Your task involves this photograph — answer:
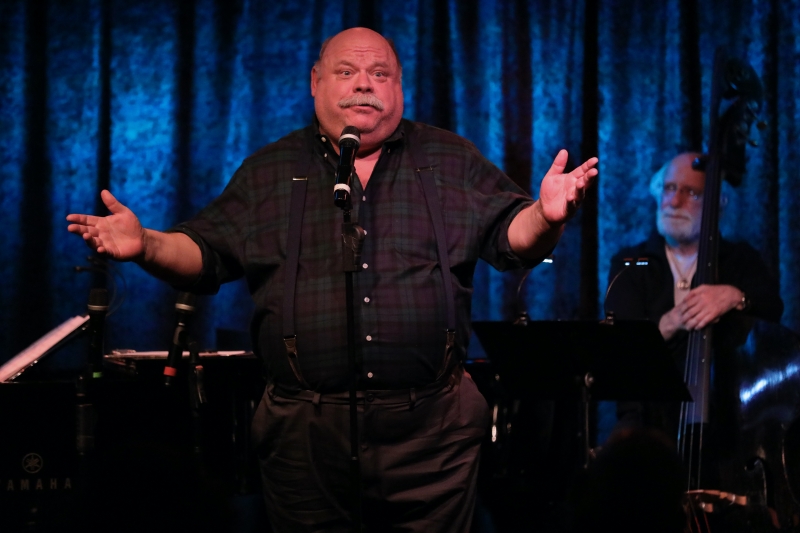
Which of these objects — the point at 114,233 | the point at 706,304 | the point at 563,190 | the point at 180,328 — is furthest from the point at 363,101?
the point at 706,304

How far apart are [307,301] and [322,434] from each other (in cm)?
35

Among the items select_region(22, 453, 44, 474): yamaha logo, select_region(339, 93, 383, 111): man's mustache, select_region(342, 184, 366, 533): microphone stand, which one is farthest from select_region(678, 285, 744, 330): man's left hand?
select_region(22, 453, 44, 474): yamaha logo

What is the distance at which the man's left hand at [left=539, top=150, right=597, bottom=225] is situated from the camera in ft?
7.12

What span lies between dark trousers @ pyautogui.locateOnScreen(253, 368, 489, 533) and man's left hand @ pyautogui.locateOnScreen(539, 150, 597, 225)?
555mm

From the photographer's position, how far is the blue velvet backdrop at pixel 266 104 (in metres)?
4.40

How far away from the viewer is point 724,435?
3.08 meters

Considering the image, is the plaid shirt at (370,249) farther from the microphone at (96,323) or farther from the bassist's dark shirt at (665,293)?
the bassist's dark shirt at (665,293)

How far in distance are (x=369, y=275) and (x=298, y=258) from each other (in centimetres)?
20

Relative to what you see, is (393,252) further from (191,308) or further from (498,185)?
(191,308)

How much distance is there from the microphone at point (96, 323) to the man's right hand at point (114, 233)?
50 cm

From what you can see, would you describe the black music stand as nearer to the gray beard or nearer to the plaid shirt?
the plaid shirt

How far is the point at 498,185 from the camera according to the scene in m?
2.60

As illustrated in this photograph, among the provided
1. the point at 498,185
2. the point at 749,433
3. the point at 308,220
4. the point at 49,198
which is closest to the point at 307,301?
the point at 308,220

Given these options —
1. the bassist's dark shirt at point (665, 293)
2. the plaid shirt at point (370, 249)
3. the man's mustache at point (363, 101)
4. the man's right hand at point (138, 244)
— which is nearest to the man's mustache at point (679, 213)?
the bassist's dark shirt at point (665, 293)
